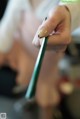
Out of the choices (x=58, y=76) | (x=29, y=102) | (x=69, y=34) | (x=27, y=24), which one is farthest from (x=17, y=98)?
(x=69, y=34)

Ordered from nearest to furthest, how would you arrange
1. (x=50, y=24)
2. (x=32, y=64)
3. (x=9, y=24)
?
(x=50, y=24) < (x=9, y=24) < (x=32, y=64)

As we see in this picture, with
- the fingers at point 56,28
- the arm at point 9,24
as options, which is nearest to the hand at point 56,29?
Answer: the fingers at point 56,28

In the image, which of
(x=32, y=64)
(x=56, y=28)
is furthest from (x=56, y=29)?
(x=32, y=64)

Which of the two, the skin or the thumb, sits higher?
the thumb

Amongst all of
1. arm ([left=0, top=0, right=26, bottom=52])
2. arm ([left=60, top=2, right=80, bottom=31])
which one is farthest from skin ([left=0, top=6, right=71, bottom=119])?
arm ([left=60, top=2, right=80, bottom=31])

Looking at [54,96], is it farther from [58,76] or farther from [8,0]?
[8,0]

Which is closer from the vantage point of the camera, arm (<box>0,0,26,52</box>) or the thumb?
the thumb

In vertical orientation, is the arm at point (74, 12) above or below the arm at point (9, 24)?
above

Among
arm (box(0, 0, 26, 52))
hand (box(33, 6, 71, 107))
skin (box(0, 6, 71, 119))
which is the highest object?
hand (box(33, 6, 71, 107))

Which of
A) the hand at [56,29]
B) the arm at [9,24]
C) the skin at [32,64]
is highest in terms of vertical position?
the hand at [56,29]

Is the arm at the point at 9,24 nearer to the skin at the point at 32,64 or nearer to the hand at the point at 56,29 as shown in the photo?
the skin at the point at 32,64

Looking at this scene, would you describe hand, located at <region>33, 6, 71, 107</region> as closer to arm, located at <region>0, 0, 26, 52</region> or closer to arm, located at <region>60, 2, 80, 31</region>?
arm, located at <region>60, 2, 80, 31</region>

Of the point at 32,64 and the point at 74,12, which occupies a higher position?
the point at 74,12

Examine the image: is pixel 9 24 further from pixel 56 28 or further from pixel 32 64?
pixel 56 28
